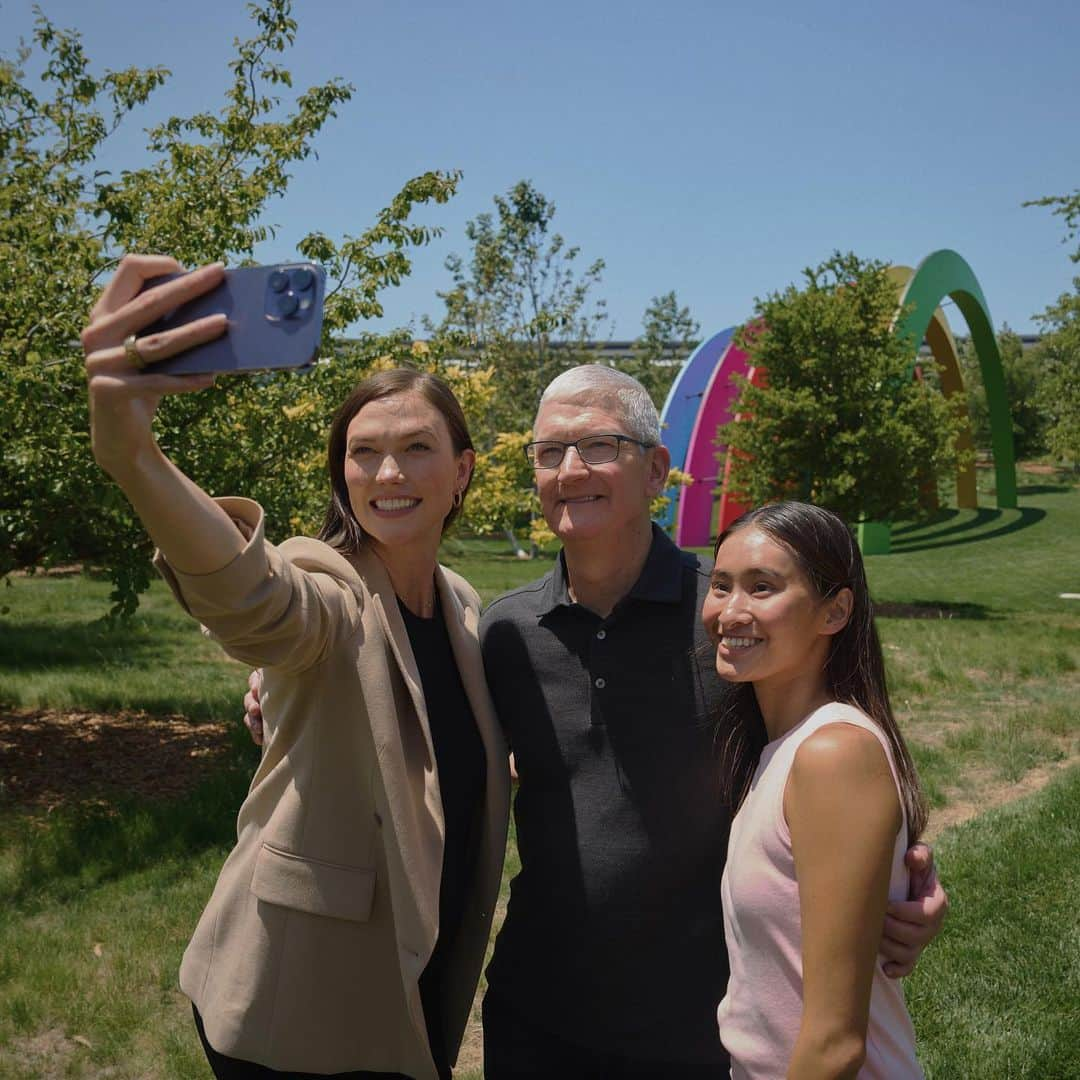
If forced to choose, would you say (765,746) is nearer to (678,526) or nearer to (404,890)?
(404,890)

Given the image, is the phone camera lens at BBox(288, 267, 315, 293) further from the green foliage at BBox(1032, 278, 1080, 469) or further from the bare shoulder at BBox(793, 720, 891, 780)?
the green foliage at BBox(1032, 278, 1080, 469)

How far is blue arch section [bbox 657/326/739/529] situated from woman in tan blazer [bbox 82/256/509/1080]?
21818mm

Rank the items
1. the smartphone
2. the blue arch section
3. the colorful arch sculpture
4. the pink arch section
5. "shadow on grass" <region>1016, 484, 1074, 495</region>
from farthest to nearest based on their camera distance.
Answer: "shadow on grass" <region>1016, 484, 1074, 495</region>
the blue arch section
the pink arch section
the colorful arch sculpture
the smartphone

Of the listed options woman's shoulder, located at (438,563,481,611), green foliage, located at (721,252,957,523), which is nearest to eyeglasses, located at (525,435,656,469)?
woman's shoulder, located at (438,563,481,611)

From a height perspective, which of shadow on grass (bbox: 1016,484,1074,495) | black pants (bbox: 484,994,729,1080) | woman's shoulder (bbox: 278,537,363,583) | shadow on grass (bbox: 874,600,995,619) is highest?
woman's shoulder (bbox: 278,537,363,583)

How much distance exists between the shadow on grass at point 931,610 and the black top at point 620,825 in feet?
42.4

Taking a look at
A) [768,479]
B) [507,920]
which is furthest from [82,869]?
[768,479]

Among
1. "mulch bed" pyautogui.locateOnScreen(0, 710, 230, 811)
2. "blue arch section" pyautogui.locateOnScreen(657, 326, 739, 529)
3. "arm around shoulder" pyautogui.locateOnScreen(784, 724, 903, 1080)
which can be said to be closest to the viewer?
"arm around shoulder" pyautogui.locateOnScreen(784, 724, 903, 1080)

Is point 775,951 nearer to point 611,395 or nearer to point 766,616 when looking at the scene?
point 766,616

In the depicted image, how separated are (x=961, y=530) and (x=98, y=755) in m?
22.9

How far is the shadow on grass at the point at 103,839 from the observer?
18.4 feet

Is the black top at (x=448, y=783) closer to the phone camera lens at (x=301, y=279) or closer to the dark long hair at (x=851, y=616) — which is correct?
the dark long hair at (x=851, y=616)

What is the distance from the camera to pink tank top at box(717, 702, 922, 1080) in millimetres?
1793

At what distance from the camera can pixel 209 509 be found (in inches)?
69.1
